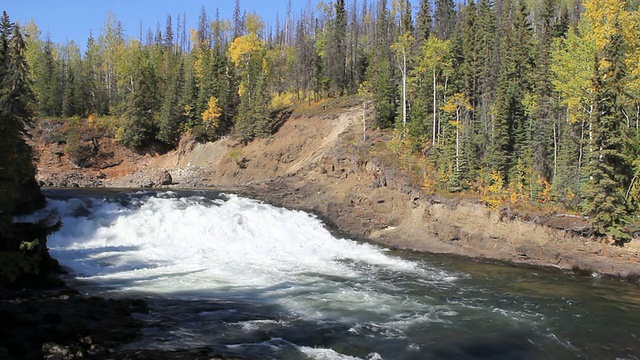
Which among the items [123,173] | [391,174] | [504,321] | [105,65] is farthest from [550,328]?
[105,65]

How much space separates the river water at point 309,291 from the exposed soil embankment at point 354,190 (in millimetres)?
1656

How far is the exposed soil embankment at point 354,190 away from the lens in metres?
23.6

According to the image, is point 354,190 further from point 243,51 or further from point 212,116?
point 243,51

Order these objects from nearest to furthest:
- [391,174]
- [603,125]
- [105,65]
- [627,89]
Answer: [603,125]
[627,89]
[391,174]
[105,65]

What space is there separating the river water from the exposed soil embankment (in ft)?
5.43

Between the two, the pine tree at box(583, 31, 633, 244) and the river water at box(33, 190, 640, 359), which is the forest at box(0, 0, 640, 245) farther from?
the river water at box(33, 190, 640, 359)

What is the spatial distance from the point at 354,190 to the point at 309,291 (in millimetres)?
17361

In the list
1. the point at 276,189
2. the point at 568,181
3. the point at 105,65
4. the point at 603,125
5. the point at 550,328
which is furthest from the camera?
the point at 105,65

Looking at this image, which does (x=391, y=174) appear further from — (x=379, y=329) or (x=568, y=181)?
(x=379, y=329)

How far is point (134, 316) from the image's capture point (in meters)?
13.7

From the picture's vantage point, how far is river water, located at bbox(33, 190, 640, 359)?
12867 millimetres

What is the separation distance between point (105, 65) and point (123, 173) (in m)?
28.6

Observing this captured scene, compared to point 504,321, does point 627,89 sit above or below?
above

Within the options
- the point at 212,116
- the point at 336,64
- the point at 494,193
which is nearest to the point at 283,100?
the point at 336,64
